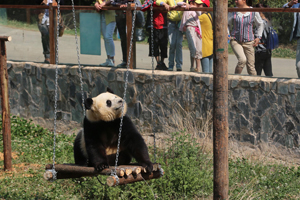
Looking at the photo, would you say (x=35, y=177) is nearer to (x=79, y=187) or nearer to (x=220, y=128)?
(x=79, y=187)

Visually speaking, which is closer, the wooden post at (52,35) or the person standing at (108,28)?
the person standing at (108,28)

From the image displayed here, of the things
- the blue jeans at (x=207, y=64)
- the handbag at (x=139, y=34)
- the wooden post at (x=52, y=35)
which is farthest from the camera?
the wooden post at (x=52, y=35)

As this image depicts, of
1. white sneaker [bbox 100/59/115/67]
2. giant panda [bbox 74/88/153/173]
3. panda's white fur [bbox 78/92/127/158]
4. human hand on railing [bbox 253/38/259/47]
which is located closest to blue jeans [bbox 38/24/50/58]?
white sneaker [bbox 100/59/115/67]

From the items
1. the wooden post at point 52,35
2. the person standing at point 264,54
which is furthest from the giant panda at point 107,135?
the wooden post at point 52,35

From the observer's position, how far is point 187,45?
25.8 ft

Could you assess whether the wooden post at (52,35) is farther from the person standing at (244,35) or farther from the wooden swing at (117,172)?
the wooden swing at (117,172)

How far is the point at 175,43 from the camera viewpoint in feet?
26.2

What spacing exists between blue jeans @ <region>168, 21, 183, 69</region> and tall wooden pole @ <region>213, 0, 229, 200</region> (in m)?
3.66

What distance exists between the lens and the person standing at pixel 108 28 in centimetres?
856

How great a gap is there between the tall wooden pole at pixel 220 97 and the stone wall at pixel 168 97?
2.80 meters

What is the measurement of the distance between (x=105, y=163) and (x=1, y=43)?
3748 mm

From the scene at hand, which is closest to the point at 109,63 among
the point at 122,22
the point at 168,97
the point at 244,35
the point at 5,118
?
the point at 122,22

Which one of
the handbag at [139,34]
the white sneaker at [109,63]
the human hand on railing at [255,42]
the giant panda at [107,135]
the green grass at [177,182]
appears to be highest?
the handbag at [139,34]

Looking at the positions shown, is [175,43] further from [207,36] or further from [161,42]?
[207,36]
